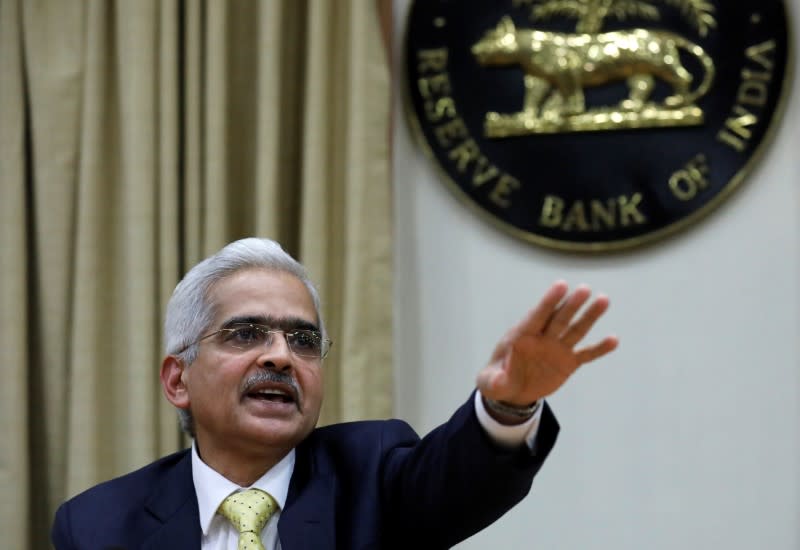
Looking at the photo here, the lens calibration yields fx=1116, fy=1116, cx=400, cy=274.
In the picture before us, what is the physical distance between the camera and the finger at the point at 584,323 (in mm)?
1555

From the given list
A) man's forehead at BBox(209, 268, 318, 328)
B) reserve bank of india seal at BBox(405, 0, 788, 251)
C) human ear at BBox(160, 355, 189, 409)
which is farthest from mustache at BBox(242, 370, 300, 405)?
reserve bank of india seal at BBox(405, 0, 788, 251)

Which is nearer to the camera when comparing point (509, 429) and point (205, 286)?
point (509, 429)

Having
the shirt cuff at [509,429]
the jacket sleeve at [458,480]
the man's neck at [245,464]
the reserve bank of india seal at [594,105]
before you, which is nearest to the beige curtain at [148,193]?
the reserve bank of india seal at [594,105]

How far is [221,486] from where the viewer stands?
2031mm

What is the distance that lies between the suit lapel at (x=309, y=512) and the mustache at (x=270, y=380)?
0.14 m

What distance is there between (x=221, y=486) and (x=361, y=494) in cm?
26

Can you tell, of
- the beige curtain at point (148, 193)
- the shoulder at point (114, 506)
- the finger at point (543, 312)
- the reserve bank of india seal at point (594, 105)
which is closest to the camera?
the finger at point (543, 312)

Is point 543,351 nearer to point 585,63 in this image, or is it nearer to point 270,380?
point 270,380

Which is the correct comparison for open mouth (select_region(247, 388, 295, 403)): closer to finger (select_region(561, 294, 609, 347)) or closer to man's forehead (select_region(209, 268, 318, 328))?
man's forehead (select_region(209, 268, 318, 328))

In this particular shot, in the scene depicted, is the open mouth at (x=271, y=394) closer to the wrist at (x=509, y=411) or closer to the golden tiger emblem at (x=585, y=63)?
the wrist at (x=509, y=411)

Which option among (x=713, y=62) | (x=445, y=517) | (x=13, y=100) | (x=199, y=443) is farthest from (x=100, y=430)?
(x=713, y=62)

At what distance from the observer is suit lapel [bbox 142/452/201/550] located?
1964mm

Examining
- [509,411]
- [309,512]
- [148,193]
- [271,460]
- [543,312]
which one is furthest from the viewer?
[148,193]

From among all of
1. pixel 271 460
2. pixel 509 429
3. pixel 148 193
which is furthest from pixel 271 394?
pixel 148 193
